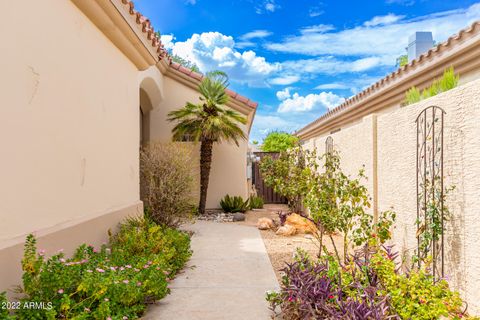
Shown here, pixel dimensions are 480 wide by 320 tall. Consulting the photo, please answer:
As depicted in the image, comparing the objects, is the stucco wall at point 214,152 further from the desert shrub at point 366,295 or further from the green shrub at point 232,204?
the desert shrub at point 366,295

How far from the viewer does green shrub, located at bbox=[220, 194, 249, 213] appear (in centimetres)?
1332

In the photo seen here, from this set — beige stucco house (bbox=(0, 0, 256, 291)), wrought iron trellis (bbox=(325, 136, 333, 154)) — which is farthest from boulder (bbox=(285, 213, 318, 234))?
beige stucco house (bbox=(0, 0, 256, 291))

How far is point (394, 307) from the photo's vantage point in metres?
3.52

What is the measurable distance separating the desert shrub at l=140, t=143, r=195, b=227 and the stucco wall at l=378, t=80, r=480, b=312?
5.15m

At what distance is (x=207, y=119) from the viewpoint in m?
12.3

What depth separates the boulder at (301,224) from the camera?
9.89 metres

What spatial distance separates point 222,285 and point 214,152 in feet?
28.1

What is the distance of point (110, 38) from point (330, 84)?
15.1 m

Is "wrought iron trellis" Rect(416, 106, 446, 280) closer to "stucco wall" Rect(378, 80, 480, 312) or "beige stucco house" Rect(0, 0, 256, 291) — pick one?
"stucco wall" Rect(378, 80, 480, 312)

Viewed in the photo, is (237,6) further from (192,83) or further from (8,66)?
(8,66)

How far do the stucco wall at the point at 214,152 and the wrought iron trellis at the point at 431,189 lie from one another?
9268 mm

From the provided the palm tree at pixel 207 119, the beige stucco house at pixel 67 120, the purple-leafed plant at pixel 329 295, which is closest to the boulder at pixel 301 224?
the palm tree at pixel 207 119

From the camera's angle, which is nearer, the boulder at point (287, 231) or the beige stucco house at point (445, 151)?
the beige stucco house at point (445, 151)

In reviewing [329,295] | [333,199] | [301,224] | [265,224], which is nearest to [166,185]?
[265,224]
